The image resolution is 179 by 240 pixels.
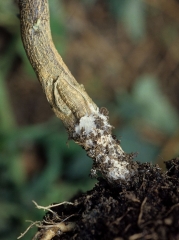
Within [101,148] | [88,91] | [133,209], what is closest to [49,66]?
[101,148]

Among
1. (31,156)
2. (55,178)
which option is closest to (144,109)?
(55,178)

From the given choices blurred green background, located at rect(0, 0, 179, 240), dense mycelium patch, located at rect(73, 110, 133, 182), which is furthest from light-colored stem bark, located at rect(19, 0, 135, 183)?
blurred green background, located at rect(0, 0, 179, 240)

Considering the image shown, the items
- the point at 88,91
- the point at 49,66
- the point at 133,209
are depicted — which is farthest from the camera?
the point at 88,91

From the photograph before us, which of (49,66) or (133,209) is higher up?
(49,66)

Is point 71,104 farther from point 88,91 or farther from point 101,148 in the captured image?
point 88,91

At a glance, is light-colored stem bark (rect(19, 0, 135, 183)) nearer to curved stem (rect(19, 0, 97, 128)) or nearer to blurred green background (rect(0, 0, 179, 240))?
curved stem (rect(19, 0, 97, 128))

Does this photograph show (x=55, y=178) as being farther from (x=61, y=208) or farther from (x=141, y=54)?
(x=141, y=54)

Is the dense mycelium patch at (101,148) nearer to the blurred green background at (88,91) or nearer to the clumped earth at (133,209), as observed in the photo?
the clumped earth at (133,209)
